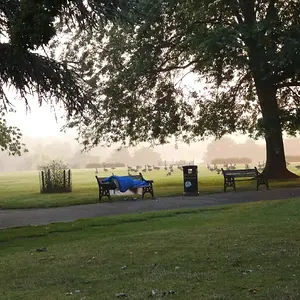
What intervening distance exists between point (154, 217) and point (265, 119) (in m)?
13.6

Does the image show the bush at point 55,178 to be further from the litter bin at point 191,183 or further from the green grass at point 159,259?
the green grass at point 159,259

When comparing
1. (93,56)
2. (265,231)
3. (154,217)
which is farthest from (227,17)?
(265,231)

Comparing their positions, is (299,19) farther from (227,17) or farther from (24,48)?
(24,48)

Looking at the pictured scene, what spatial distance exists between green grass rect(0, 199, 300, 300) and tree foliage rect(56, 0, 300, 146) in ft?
33.6

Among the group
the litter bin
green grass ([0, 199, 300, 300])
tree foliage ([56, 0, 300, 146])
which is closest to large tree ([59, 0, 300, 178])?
tree foliage ([56, 0, 300, 146])

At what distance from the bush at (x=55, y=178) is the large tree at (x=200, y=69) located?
330cm

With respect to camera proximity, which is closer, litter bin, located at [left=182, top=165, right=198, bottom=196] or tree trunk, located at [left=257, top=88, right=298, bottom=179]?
litter bin, located at [left=182, top=165, right=198, bottom=196]

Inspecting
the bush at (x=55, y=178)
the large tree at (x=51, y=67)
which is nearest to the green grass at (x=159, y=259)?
the large tree at (x=51, y=67)

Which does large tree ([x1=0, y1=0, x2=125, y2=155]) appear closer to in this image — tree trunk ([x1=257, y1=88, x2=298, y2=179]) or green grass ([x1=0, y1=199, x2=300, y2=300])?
Answer: green grass ([x1=0, y1=199, x2=300, y2=300])

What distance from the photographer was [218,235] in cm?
935

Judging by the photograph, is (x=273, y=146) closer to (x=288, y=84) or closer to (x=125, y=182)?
(x=288, y=84)

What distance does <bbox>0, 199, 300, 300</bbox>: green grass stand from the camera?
558cm

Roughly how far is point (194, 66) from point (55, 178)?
11.1 meters

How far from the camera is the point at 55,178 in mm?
25953
